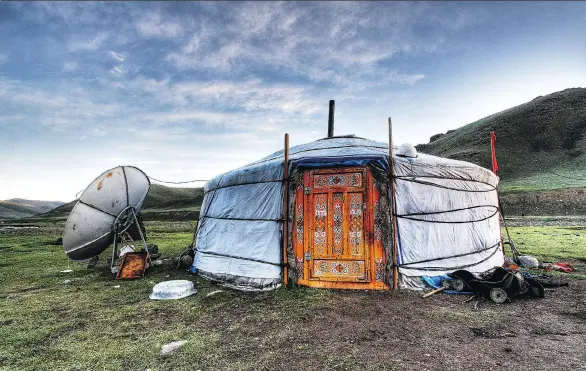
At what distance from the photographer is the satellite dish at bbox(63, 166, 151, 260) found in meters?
5.25

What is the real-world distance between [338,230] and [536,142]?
5013 centimetres

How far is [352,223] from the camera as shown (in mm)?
4398

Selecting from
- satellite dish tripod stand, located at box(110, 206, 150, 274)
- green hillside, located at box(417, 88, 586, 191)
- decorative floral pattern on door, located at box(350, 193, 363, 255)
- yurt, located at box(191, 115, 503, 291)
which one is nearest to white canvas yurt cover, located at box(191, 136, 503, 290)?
yurt, located at box(191, 115, 503, 291)

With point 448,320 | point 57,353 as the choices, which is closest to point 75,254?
point 57,353

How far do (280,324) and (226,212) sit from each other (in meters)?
2.65

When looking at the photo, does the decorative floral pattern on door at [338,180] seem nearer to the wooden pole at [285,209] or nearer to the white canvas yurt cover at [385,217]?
the white canvas yurt cover at [385,217]

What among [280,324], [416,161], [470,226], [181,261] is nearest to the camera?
[280,324]

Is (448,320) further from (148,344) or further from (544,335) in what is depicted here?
(148,344)

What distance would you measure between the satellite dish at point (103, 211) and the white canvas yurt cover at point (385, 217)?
1791 millimetres

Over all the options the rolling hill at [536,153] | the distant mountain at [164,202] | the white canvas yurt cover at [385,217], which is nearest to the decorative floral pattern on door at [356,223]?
the white canvas yurt cover at [385,217]

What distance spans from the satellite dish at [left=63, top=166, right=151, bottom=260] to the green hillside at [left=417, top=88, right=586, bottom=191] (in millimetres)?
33675

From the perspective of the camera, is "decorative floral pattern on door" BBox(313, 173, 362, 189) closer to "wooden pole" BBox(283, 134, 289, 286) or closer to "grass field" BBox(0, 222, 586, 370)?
"wooden pole" BBox(283, 134, 289, 286)

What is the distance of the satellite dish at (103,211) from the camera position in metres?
5.25

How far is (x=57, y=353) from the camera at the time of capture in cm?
249
